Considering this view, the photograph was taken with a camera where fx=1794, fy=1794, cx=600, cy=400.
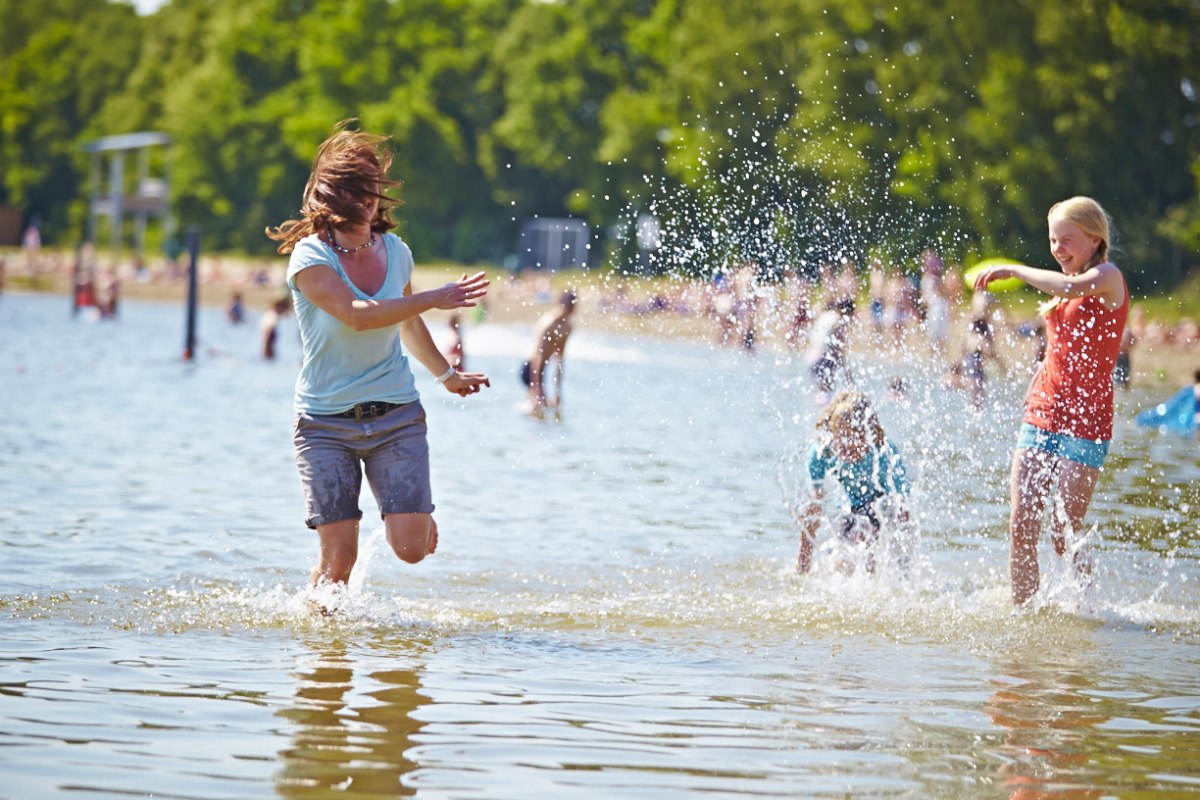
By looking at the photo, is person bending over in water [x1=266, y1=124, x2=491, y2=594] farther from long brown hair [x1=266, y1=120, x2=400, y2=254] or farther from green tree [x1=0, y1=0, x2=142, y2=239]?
green tree [x1=0, y1=0, x2=142, y2=239]

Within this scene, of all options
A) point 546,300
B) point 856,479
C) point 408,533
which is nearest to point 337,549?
point 408,533

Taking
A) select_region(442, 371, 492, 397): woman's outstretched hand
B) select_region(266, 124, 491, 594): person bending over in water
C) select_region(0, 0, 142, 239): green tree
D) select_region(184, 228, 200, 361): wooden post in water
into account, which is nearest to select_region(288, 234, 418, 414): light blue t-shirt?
select_region(266, 124, 491, 594): person bending over in water

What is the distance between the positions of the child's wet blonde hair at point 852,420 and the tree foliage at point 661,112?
7.71 feet

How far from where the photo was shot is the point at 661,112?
65.4 meters

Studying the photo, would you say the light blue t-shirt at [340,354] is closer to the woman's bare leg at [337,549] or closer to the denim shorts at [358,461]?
the denim shorts at [358,461]

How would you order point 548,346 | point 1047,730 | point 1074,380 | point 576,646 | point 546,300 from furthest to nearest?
point 546,300 → point 548,346 → point 1074,380 → point 576,646 → point 1047,730

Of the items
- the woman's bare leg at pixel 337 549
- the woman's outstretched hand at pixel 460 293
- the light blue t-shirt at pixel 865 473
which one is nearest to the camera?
the woman's outstretched hand at pixel 460 293

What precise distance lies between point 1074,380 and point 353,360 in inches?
122

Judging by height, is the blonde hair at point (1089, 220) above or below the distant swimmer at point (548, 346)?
above

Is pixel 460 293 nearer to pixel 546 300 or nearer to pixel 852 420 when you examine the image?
pixel 852 420

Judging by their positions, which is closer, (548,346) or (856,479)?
(856,479)

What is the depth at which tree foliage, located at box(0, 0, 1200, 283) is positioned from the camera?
47.5m

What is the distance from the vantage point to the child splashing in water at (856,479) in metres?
9.03

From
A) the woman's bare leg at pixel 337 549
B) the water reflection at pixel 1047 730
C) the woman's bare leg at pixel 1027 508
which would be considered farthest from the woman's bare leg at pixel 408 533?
the woman's bare leg at pixel 1027 508
